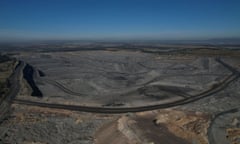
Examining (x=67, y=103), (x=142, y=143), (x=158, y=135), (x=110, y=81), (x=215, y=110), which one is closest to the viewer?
(x=142, y=143)

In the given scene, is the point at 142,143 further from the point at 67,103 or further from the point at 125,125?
the point at 67,103

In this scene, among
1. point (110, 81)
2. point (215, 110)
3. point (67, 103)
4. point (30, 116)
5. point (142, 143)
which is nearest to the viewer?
point (142, 143)

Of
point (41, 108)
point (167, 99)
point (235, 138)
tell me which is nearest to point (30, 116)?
point (41, 108)

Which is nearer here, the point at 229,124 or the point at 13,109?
the point at 229,124

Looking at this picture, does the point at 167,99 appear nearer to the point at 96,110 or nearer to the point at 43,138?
the point at 96,110

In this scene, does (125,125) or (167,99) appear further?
(167,99)

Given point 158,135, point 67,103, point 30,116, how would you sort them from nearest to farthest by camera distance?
point 158,135 → point 30,116 → point 67,103

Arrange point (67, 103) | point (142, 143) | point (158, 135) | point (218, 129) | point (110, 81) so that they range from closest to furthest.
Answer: point (142, 143) → point (158, 135) → point (218, 129) → point (67, 103) → point (110, 81)

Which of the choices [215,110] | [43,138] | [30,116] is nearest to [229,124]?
[215,110]
